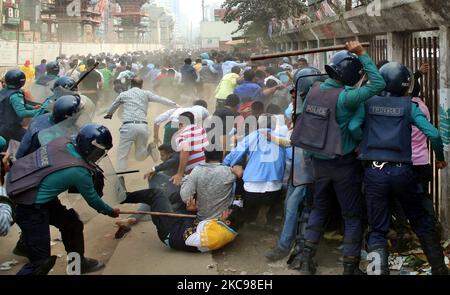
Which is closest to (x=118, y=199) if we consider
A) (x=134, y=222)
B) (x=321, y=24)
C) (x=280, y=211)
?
(x=134, y=222)

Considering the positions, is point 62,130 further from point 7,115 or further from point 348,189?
point 348,189

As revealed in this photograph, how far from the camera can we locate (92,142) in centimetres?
410

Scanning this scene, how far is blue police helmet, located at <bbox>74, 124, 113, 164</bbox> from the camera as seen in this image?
4.10m

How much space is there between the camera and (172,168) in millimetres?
6254

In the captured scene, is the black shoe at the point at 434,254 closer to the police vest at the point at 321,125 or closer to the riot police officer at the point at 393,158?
the riot police officer at the point at 393,158

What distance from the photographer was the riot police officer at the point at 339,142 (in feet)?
13.5

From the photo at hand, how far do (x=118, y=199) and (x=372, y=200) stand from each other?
8.50 feet

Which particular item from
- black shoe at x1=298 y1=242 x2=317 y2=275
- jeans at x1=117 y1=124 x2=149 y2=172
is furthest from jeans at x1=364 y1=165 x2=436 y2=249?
jeans at x1=117 y1=124 x2=149 y2=172

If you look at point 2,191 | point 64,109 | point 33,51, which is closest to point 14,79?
point 64,109

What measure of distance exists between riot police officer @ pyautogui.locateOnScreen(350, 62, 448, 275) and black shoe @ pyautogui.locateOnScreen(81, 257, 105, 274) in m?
2.49

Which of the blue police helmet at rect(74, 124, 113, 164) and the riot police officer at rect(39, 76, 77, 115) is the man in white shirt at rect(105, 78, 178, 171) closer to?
the riot police officer at rect(39, 76, 77, 115)

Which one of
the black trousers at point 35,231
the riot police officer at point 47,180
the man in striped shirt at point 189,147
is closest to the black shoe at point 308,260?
the riot police officer at point 47,180

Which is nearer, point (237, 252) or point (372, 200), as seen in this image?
point (372, 200)
